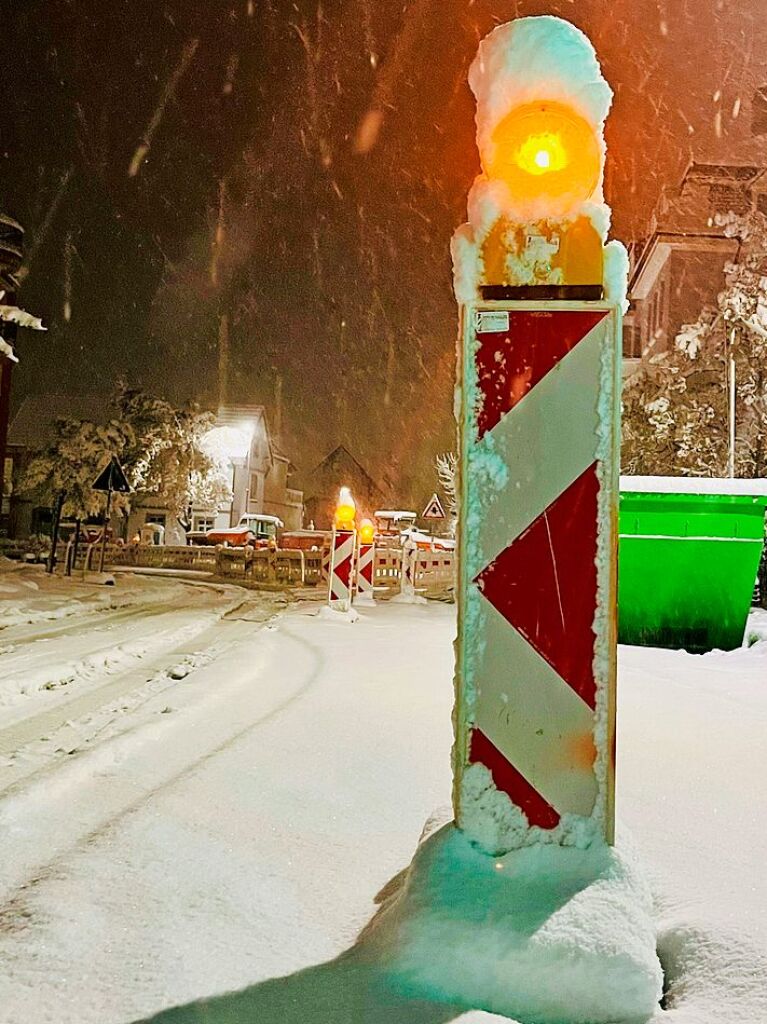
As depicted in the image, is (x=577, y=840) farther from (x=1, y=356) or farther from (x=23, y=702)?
(x=1, y=356)

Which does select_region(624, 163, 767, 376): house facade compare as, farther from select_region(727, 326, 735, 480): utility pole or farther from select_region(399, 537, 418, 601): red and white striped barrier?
select_region(399, 537, 418, 601): red and white striped barrier

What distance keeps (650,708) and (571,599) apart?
3.40 m

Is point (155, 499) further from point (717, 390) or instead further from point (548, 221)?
point (548, 221)

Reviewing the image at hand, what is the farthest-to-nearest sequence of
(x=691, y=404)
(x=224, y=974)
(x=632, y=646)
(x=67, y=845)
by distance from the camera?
1. (x=691, y=404)
2. (x=632, y=646)
3. (x=67, y=845)
4. (x=224, y=974)

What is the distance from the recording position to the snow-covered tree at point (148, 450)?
1438 inches

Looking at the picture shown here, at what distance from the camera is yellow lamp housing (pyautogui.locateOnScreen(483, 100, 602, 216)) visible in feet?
6.42

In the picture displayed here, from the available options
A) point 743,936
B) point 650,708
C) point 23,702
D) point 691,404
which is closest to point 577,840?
point 743,936

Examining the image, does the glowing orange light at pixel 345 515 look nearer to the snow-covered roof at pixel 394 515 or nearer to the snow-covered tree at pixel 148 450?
the snow-covered tree at pixel 148 450

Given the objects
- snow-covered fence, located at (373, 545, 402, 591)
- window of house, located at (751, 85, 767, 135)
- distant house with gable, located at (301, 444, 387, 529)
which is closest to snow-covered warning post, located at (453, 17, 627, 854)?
snow-covered fence, located at (373, 545, 402, 591)

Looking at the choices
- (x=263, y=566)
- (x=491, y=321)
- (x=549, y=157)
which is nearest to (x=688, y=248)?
(x=263, y=566)

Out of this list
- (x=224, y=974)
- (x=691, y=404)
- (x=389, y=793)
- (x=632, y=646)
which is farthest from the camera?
(x=691, y=404)

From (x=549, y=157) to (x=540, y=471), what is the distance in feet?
2.49

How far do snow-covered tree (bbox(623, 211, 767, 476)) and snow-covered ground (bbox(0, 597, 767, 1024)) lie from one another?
17.8 meters

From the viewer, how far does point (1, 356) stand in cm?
2447
